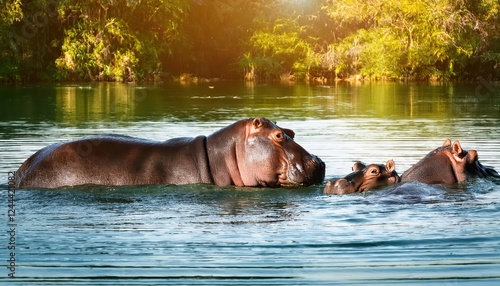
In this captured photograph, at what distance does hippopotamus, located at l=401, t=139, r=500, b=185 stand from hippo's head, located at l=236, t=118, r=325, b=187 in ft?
2.93

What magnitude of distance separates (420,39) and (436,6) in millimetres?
2274

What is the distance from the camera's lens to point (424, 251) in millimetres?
5957

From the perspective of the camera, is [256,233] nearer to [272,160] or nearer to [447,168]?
[272,160]

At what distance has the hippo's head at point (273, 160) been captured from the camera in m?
8.34

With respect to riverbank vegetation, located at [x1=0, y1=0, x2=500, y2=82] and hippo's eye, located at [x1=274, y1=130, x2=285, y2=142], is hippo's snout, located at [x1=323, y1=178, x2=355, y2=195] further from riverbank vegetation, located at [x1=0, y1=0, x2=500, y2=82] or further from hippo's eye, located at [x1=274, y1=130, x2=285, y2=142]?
riverbank vegetation, located at [x1=0, y1=0, x2=500, y2=82]

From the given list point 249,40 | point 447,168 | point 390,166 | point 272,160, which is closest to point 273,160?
point 272,160

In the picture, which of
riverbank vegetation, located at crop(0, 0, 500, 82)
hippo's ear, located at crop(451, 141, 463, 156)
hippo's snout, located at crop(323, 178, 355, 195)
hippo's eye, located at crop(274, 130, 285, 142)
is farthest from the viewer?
riverbank vegetation, located at crop(0, 0, 500, 82)

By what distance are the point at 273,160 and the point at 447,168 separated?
61.9 inches

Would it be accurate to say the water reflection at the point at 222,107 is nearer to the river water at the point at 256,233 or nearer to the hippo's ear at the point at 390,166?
the river water at the point at 256,233

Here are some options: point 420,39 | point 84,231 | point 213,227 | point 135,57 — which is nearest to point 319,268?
point 213,227

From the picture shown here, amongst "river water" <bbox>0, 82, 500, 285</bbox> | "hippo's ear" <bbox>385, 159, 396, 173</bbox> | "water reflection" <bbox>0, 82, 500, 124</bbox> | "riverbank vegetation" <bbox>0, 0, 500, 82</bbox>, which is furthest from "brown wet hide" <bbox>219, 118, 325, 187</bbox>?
"riverbank vegetation" <bbox>0, 0, 500, 82</bbox>

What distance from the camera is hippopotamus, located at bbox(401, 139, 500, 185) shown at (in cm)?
838

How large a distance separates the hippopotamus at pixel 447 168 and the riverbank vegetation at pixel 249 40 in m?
34.1

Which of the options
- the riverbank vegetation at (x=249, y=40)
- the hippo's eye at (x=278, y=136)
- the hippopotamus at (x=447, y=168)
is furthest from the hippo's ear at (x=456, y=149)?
the riverbank vegetation at (x=249, y=40)
